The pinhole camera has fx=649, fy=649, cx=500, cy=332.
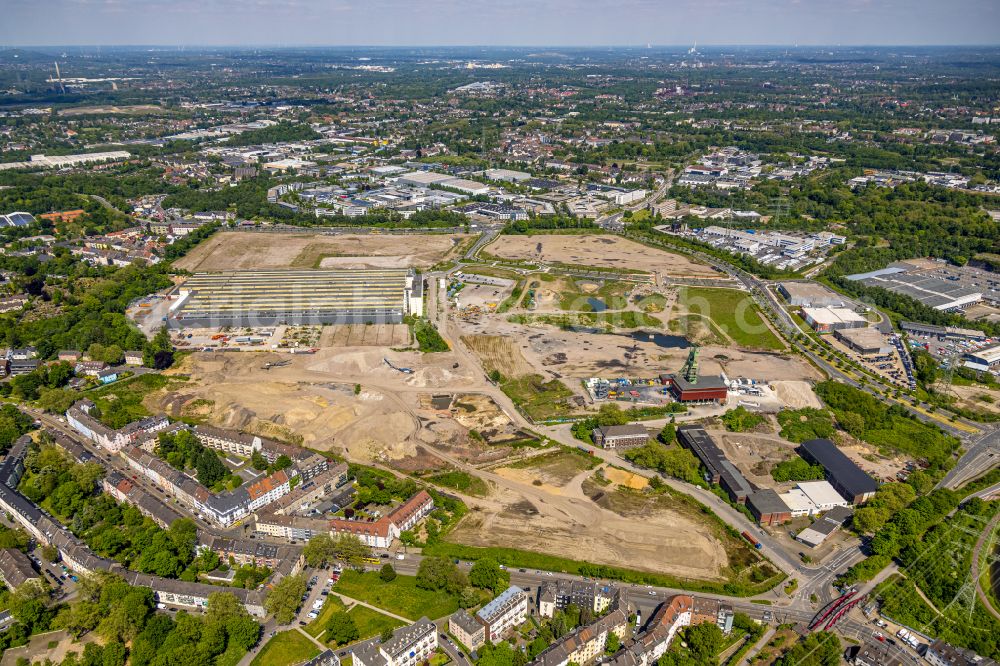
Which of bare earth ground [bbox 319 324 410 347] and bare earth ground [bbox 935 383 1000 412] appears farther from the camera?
bare earth ground [bbox 319 324 410 347]

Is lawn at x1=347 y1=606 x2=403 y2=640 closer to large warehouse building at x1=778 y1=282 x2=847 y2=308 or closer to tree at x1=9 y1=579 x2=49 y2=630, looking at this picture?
tree at x1=9 y1=579 x2=49 y2=630

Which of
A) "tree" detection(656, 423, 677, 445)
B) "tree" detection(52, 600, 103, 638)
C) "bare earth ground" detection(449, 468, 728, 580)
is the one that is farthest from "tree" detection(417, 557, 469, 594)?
"tree" detection(656, 423, 677, 445)

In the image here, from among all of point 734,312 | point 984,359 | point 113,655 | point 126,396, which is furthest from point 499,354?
point 984,359

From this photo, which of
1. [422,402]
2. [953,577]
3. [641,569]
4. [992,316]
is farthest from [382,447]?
[992,316]

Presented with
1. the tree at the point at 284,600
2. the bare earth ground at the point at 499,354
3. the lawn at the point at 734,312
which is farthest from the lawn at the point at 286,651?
the lawn at the point at 734,312

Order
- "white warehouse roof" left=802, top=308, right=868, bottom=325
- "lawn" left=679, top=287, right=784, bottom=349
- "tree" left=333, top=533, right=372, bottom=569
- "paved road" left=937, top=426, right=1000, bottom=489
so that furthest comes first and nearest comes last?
"white warehouse roof" left=802, top=308, right=868, bottom=325
"lawn" left=679, top=287, right=784, bottom=349
"paved road" left=937, top=426, right=1000, bottom=489
"tree" left=333, top=533, right=372, bottom=569

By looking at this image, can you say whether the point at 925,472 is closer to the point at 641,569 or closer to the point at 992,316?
the point at 641,569

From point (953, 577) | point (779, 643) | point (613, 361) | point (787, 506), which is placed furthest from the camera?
point (613, 361)
